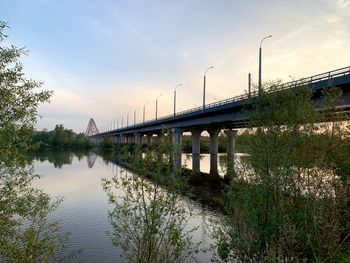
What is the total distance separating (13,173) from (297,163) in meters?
11.7

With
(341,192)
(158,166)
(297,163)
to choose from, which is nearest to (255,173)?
(297,163)

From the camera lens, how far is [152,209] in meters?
11.8

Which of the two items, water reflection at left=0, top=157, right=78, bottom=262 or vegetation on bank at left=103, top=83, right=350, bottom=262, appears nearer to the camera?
water reflection at left=0, top=157, right=78, bottom=262

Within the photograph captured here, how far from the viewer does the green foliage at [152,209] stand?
11.7 m

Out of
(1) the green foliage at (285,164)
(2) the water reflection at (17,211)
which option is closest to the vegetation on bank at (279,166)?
(1) the green foliage at (285,164)

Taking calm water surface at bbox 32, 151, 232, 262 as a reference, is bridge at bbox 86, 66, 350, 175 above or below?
above

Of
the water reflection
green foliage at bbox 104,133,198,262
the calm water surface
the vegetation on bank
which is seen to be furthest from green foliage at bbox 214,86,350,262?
the water reflection

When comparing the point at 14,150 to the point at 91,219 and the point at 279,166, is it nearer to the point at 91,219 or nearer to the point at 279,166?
the point at 279,166

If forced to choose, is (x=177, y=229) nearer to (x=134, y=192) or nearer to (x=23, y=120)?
(x=134, y=192)

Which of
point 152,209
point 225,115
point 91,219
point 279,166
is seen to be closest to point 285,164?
point 279,166

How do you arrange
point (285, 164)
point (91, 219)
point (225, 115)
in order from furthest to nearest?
point (225, 115) → point (91, 219) → point (285, 164)

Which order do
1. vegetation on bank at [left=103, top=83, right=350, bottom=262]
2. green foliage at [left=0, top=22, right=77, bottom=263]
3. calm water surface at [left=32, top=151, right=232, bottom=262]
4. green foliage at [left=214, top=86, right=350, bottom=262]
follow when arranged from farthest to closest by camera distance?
calm water surface at [left=32, top=151, right=232, bottom=262] < green foliage at [left=214, top=86, right=350, bottom=262] < vegetation on bank at [left=103, top=83, right=350, bottom=262] < green foliage at [left=0, top=22, right=77, bottom=263]

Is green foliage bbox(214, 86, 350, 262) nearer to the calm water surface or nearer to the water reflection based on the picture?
the calm water surface

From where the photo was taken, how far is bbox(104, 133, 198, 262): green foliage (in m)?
11.7
